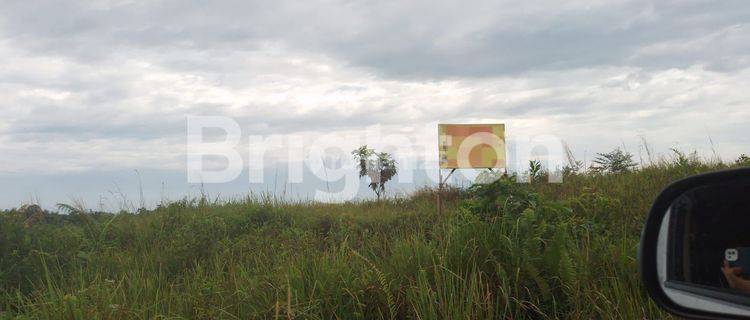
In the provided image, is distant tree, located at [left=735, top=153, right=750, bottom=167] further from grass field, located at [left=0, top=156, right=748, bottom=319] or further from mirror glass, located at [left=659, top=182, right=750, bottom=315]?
mirror glass, located at [left=659, top=182, right=750, bottom=315]

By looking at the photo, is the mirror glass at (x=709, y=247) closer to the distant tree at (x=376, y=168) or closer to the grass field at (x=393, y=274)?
the grass field at (x=393, y=274)

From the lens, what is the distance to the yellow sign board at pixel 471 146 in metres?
14.1

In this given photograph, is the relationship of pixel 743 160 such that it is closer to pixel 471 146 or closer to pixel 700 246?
pixel 471 146

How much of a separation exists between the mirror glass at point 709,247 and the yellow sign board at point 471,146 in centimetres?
1191

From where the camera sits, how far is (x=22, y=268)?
7.45m

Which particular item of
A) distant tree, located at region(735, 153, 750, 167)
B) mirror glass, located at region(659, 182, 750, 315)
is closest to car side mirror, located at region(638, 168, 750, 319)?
mirror glass, located at region(659, 182, 750, 315)

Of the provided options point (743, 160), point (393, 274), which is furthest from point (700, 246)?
point (743, 160)

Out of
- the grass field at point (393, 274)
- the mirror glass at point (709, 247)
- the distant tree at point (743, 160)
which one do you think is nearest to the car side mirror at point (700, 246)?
the mirror glass at point (709, 247)

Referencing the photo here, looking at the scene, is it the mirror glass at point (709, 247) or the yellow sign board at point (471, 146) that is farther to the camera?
the yellow sign board at point (471, 146)

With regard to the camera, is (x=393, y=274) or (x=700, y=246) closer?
(x=700, y=246)

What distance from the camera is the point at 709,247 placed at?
2.04m

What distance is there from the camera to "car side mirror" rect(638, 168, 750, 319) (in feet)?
6.40

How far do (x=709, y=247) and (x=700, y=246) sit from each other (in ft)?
0.14

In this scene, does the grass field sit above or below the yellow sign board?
below
